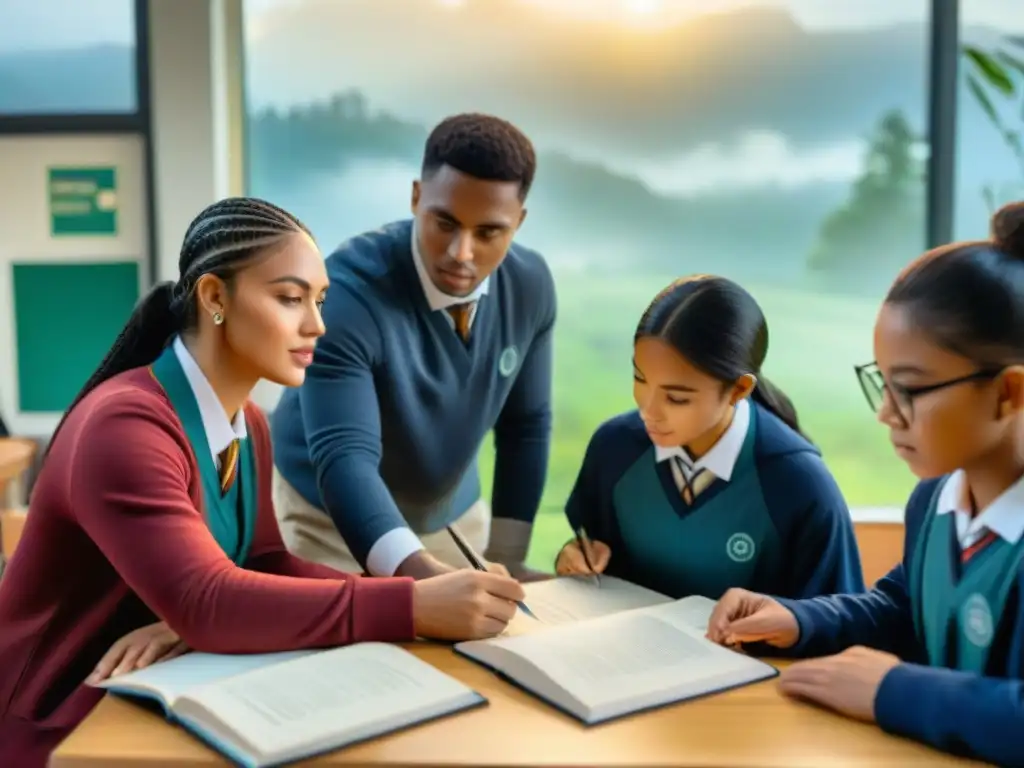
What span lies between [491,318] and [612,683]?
863 millimetres

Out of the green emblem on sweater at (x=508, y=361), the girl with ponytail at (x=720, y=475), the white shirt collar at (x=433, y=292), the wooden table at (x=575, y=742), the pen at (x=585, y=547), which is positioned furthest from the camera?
the green emblem on sweater at (x=508, y=361)

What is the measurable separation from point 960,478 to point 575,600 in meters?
0.51

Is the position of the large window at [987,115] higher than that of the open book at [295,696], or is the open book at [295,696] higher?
the large window at [987,115]

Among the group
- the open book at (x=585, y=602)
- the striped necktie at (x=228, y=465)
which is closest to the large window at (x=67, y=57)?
the striped necktie at (x=228, y=465)

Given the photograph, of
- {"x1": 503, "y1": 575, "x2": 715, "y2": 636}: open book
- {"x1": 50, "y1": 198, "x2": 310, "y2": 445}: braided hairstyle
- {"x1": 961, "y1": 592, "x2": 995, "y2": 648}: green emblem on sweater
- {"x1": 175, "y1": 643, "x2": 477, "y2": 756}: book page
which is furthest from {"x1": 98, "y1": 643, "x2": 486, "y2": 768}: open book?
{"x1": 961, "y1": 592, "x2": 995, "y2": 648}: green emblem on sweater

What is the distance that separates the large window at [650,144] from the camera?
111 inches

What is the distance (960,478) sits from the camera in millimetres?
1109

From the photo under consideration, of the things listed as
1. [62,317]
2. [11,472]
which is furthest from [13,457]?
[62,317]

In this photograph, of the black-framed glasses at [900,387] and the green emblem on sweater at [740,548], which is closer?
the black-framed glasses at [900,387]

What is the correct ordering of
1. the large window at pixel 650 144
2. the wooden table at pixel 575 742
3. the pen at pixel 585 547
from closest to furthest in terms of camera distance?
the wooden table at pixel 575 742
the pen at pixel 585 547
the large window at pixel 650 144

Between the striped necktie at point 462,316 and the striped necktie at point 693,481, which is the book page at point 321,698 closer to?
the striped necktie at point 693,481

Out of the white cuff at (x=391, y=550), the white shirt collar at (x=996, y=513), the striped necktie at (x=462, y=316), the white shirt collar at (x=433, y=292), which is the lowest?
the white cuff at (x=391, y=550)

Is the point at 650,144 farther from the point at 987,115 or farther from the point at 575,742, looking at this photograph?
the point at 575,742

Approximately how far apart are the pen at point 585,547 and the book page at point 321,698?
1.38 ft
